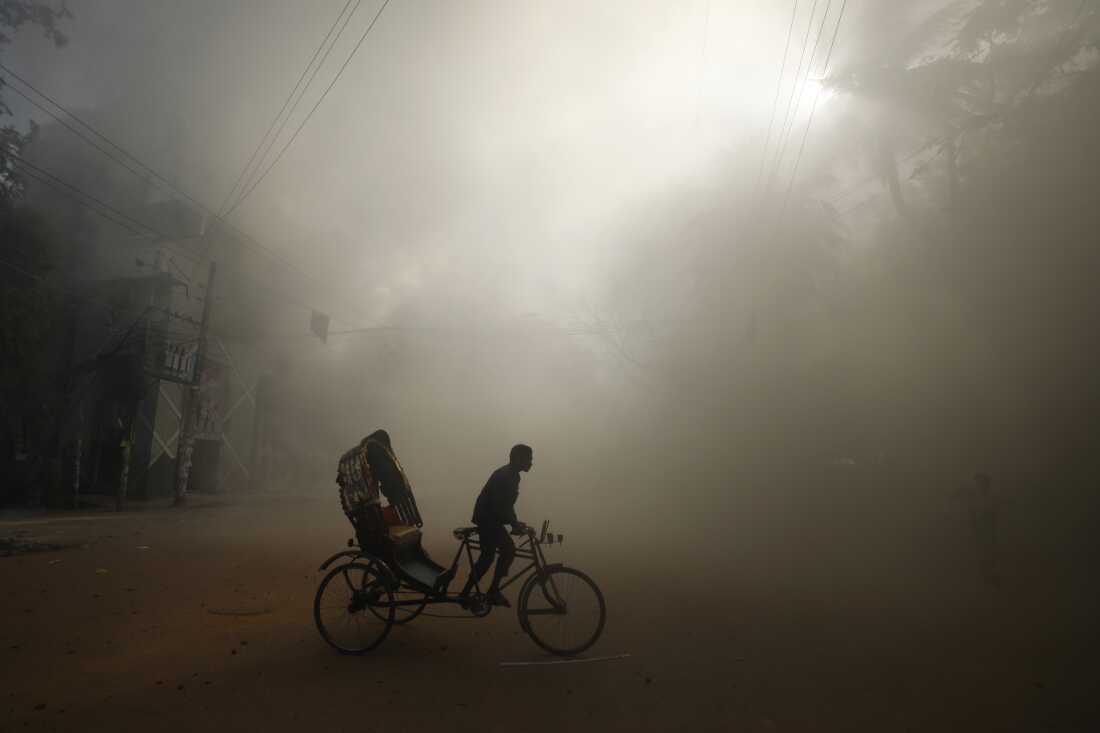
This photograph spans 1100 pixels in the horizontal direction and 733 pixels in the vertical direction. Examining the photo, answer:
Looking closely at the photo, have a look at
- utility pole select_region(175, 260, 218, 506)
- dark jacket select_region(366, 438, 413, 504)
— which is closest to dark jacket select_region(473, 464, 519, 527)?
dark jacket select_region(366, 438, 413, 504)

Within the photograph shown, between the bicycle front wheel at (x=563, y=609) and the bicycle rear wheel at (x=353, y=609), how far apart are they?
1.14 m

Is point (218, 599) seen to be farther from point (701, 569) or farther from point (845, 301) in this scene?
point (845, 301)

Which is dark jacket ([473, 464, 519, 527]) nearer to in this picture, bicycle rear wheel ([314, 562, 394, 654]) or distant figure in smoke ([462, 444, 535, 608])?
distant figure in smoke ([462, 444, 535, 608])

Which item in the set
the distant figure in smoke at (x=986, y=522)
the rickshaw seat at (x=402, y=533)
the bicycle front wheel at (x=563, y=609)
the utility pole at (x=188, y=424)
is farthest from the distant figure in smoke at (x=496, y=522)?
the utility pole at (x=188, y=424)

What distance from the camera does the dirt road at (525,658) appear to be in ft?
11.5

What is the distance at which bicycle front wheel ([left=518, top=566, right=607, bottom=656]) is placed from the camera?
4.56 m

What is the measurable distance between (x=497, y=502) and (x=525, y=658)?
126cm

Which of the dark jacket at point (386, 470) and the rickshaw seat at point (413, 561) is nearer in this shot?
the rickshaw seat at point (413, 561)

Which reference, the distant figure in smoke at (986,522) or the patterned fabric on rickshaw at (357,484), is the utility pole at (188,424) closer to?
the patterned fabric on rickshaw at (357,484)

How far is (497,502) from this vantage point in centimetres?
465

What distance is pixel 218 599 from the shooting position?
6117 millimetres

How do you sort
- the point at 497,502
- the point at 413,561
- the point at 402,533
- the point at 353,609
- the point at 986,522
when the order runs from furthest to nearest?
the point at 986,522, the point at 413,561, the point at 402,533, the point at 497,502, the point at 353,609

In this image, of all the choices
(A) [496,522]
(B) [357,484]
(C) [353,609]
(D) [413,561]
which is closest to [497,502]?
(A) [496,522]

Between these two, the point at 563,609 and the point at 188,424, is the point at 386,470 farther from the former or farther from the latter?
the point at 188,424
